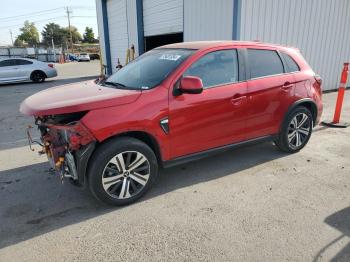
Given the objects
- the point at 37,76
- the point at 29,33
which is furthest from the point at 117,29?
the point at 29,33

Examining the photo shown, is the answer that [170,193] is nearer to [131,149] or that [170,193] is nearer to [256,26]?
[131,149]

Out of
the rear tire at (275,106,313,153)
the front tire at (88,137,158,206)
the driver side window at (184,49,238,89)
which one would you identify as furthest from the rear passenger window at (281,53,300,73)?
the front tire at (88,137,158,206)

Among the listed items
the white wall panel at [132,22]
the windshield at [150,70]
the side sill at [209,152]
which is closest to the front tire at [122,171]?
the side sill at [209,152]

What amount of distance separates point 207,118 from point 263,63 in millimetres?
1356

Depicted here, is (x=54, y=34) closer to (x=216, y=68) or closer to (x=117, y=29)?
(x=117, y=29)

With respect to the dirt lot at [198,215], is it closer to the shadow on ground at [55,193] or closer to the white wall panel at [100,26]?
the shadow on ground at [55,193]

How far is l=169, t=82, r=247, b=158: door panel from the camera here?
3598 mm

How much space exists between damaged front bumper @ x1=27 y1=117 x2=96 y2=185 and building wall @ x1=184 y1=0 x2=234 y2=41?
21.8ft

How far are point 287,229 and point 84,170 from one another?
2149 mm

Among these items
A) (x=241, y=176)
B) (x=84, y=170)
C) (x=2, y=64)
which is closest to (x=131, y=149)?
(x=84, y=170)

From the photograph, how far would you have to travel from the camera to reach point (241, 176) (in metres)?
4.19

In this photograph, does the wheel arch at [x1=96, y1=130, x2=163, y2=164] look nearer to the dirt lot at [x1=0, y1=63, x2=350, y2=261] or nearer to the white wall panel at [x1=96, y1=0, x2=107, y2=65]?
the dirt lot at [x1=0, y1=63, x2=350, y2=261]

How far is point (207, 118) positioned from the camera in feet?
12.5

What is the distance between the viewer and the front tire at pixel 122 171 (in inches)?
126
